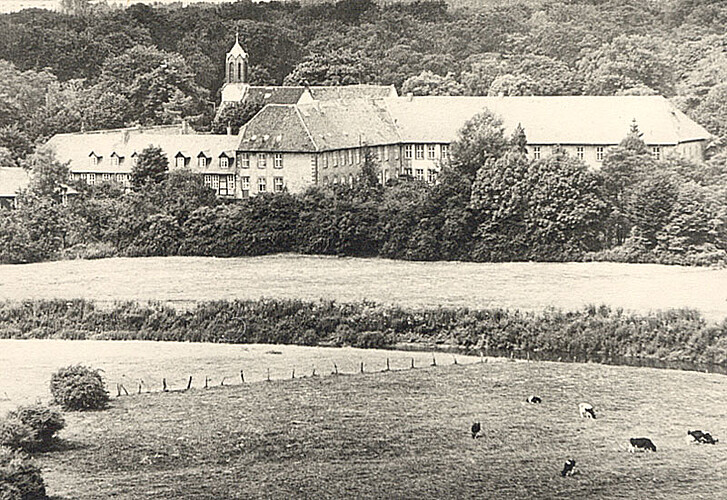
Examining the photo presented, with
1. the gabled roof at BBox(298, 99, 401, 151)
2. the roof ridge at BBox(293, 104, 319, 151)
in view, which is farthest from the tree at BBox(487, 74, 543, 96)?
the roof ridge at BBox(293, 104, 319, 151)

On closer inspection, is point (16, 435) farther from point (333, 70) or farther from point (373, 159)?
point (333, 70)

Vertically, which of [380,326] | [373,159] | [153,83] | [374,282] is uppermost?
[153,83]

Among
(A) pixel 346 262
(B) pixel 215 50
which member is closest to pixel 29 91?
(B) pixel 215 50

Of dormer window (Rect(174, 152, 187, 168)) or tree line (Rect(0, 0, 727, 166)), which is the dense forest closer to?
tree line (Rect(0, 0, 727, 166))

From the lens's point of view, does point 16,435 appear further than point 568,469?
Yes

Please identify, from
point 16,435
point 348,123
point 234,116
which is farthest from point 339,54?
point 16,435

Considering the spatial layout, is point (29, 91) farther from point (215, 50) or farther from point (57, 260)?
point (57, 260)
